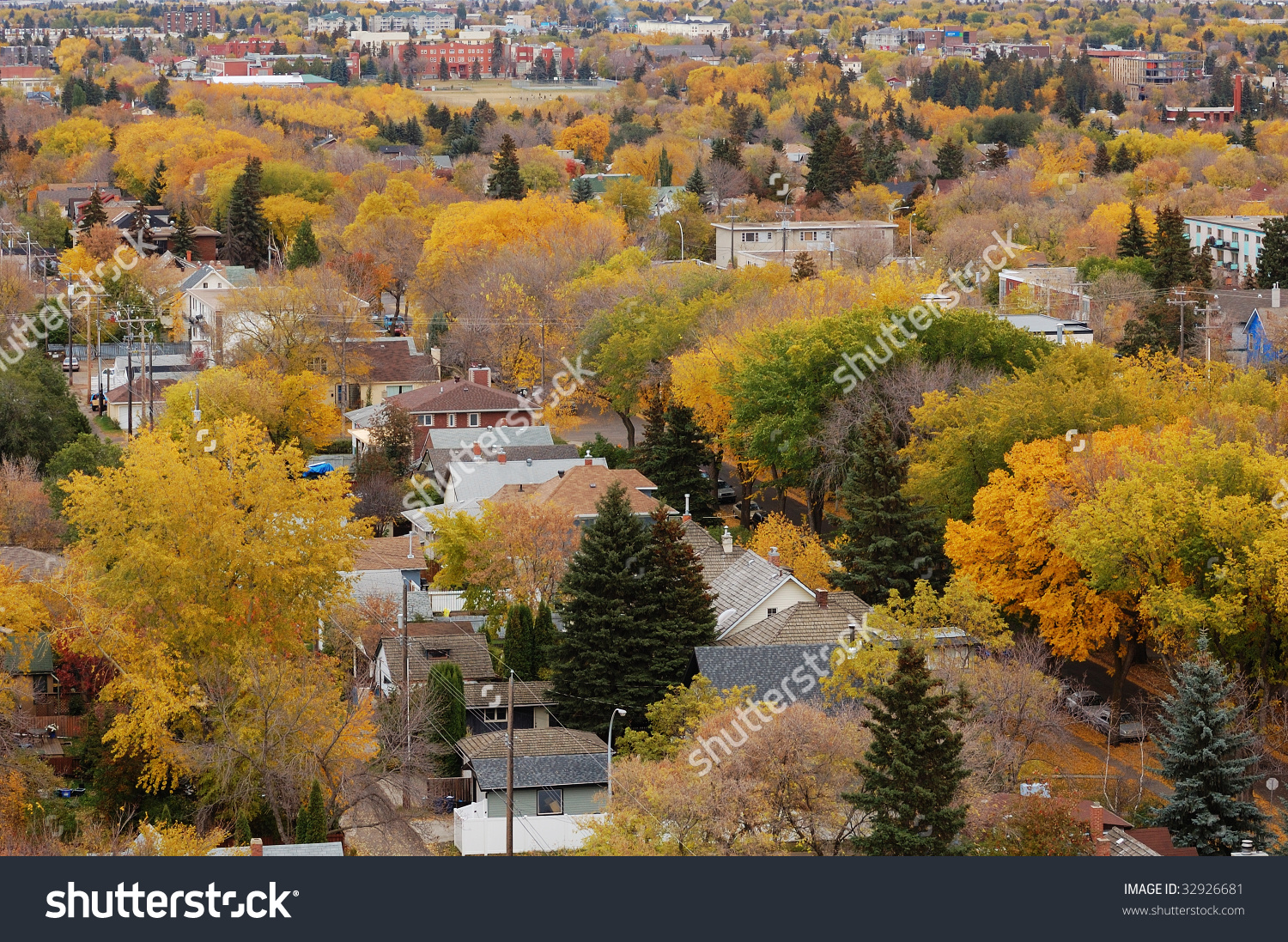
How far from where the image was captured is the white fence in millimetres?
32750

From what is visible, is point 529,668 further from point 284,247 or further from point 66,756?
point 284,247

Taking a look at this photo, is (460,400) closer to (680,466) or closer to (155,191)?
(680,466)

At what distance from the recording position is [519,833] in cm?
3291

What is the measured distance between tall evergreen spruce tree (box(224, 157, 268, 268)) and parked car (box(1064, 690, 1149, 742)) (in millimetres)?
75831

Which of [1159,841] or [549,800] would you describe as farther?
[549,800]

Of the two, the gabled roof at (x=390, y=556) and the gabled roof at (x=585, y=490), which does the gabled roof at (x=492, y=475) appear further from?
the gabled roof at (x=390, y=556)

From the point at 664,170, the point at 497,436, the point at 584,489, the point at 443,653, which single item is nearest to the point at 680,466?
the point at 584,489

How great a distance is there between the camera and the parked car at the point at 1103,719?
36594mm

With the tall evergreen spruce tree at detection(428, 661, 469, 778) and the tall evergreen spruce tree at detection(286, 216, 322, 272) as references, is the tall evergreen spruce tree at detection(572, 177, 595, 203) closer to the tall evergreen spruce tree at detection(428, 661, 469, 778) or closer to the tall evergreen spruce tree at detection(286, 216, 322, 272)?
the tall evergreen spruce tree at detection(286, 216, 322, 272)

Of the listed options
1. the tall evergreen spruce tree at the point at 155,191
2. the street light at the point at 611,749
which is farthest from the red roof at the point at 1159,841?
the tall evergreen spruce tree at the point at 155,191

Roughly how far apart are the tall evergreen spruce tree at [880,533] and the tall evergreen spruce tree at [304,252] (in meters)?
49.2

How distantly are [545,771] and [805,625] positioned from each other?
293 inches

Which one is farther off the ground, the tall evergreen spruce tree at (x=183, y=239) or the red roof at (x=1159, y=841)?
the red roof at (x=1159, y=841)

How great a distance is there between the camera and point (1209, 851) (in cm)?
3036
